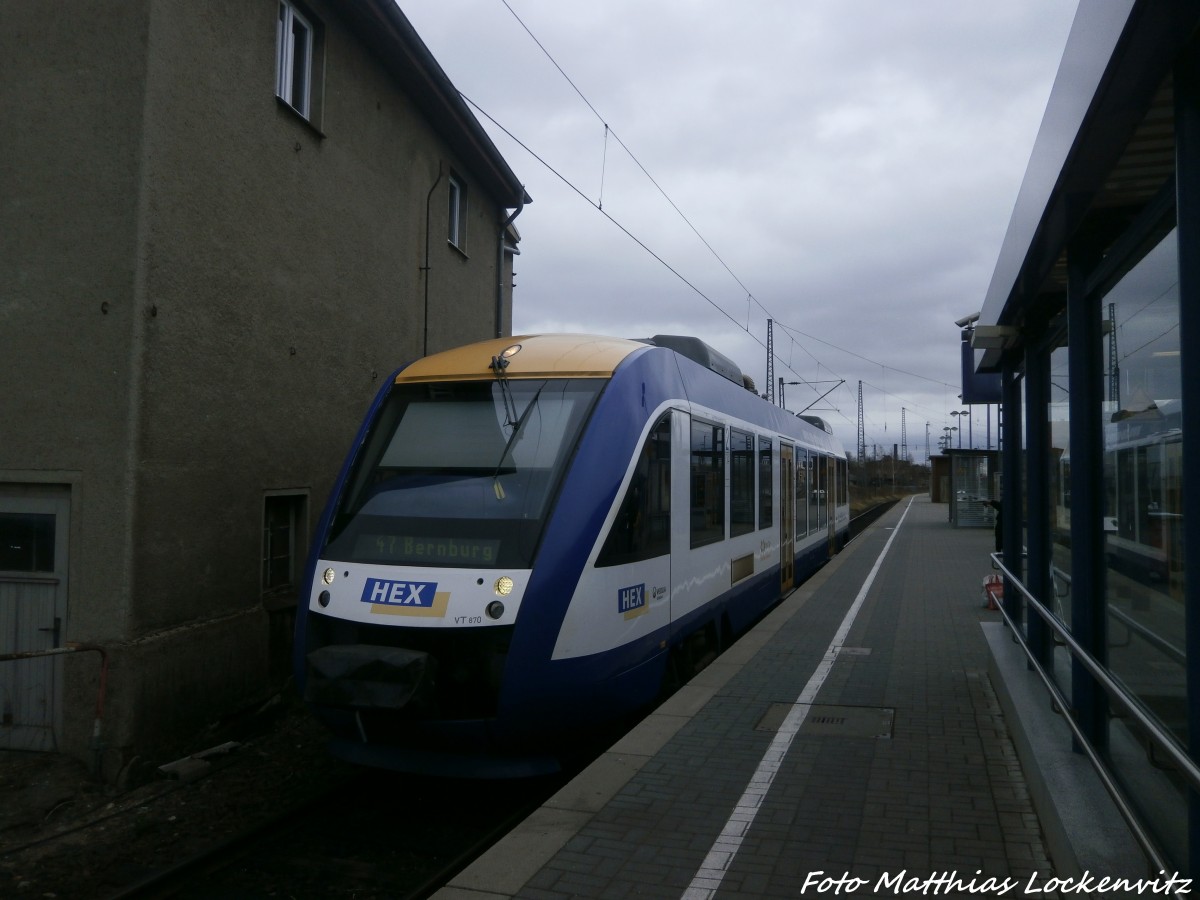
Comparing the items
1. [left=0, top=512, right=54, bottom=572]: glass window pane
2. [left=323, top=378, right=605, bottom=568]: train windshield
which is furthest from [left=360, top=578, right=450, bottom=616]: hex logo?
[left=0, top=512, right=54, bottom=572]: glass window pane

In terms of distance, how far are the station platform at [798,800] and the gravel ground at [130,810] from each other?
2.47 meters

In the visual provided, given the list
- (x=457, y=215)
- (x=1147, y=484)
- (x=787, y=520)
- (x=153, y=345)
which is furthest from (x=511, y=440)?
(x=457, y=215)

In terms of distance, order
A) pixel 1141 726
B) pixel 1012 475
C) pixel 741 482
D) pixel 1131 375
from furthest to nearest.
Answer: pixel 741 482, pixel 1012 475, pixel 1131 375, pixel 1141 726

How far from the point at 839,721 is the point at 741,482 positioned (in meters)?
3.88

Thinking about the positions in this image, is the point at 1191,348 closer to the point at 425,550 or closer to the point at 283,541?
the point at 425,550

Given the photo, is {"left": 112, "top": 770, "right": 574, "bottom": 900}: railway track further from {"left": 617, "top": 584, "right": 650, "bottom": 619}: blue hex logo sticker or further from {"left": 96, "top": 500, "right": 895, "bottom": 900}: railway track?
{"left": 617, "top": 584, "right": 650, "bottom": 619}: blue hex logo sticker

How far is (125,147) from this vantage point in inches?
303

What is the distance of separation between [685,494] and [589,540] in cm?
197

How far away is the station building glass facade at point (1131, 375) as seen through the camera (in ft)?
10.1

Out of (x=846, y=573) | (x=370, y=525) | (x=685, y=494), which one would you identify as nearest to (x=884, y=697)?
(x=685, y=494)

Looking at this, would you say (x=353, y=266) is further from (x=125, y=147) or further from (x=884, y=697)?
(x=884, y=697)

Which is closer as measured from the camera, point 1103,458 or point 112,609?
point 1103,458

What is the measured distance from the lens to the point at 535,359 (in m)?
7.23

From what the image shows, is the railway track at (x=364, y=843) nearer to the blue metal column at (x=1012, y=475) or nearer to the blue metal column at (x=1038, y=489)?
the blue metal column at (x=1038, y=489)
